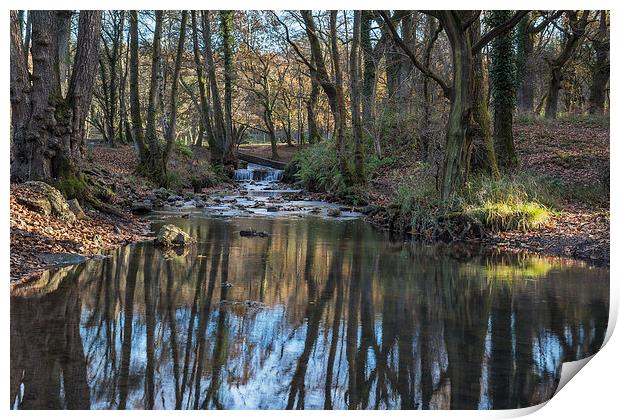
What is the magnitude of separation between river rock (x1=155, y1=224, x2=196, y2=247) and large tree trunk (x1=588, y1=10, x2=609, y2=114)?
9.75 metres

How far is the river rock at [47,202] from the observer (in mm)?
8219

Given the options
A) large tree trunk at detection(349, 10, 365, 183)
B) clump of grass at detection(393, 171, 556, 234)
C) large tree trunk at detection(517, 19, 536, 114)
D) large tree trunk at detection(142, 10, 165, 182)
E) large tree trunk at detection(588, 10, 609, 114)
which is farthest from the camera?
large tree trunk at detection(517, 19, 536, 114)

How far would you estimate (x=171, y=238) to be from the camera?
9.11 meters

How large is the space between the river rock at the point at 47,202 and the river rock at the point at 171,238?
1.15 meters

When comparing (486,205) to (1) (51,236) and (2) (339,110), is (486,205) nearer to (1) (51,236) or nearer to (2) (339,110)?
(1) (51,236)

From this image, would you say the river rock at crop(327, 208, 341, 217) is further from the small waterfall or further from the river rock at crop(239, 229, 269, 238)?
the small waterfall

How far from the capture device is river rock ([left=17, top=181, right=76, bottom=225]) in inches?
324

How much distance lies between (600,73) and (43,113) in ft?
45.6

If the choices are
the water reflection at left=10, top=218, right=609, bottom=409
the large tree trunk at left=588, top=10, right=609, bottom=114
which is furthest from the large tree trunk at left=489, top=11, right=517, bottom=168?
the water reflection at left=10, top=218, right=609, bottom=409

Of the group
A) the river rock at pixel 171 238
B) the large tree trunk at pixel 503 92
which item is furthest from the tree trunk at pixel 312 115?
the river rock at pixel 171 238

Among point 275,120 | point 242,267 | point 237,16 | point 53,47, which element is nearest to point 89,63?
point 53,47

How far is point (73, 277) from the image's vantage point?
657 centimetres

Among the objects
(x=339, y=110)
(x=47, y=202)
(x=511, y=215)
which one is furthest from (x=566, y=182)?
(x=47, y=202)
